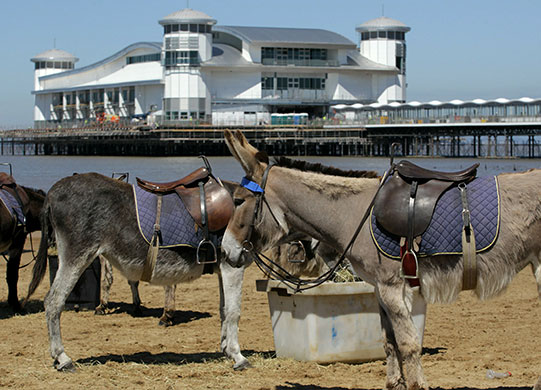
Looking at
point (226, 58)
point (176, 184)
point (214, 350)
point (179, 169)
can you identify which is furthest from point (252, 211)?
point (226, 58)

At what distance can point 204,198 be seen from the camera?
916 centimetres

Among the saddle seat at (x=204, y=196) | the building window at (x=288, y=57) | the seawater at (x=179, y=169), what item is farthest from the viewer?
the building window at (x=288, y=57)

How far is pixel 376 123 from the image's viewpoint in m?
103

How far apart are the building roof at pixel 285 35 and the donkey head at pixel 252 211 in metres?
111

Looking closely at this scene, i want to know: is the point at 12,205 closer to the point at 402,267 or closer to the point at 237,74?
the point at 402,267

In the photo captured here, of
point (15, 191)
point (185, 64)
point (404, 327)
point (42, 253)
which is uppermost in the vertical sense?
point (185, 64)

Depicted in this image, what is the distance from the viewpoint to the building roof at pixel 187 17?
4414 inches

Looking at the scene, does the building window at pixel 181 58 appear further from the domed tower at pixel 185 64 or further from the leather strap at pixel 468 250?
the leather strap at pixel 468 250

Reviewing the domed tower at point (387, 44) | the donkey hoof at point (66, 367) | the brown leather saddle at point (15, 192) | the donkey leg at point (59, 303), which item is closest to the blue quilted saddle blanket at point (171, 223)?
the donkey leg at point (59, 303)

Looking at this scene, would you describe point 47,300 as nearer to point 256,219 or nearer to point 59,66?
point 256,219

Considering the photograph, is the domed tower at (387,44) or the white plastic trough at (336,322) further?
the domed tower at (387,44)

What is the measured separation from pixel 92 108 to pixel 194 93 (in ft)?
76.0

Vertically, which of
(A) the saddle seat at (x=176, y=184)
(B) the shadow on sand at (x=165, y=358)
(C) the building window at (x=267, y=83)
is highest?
(C) the building window at (x=267, y=83)

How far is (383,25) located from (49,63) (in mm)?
57070
